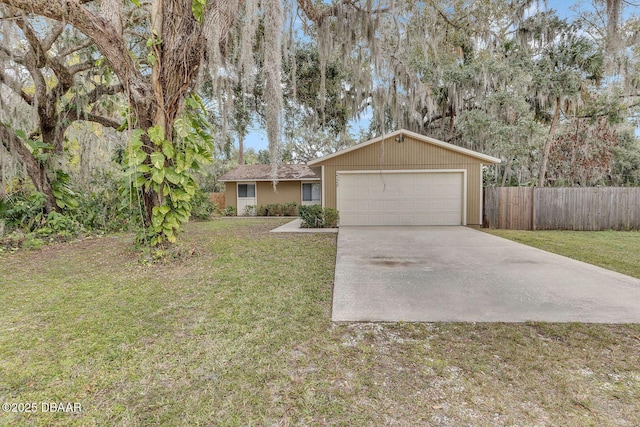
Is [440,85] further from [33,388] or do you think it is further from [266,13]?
[33,388]

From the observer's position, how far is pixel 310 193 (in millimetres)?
16891

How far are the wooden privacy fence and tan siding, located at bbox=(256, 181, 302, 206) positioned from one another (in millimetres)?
9456

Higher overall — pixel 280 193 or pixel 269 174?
pixel 269 174

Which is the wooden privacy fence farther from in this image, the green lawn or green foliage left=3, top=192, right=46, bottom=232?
green foliage left=3, top=192, right=46, bottom=232

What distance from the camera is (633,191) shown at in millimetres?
9492

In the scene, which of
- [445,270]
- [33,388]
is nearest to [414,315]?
[445,270]

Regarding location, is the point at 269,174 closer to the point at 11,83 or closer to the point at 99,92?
the point at 99,92

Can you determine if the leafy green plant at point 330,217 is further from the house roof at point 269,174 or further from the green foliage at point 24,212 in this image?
the green foliage at point 24,212

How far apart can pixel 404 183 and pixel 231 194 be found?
1063 centimetres

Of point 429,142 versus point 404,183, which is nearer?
point 429,142

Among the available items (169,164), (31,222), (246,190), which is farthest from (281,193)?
(169,164)

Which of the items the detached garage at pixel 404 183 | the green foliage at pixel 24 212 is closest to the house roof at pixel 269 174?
the detached garage at pixel 404 183

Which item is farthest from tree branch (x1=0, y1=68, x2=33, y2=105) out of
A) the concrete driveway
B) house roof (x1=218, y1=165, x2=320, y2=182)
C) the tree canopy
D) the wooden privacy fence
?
the wooden privacy fence

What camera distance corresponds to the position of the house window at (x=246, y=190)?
1714 cm
